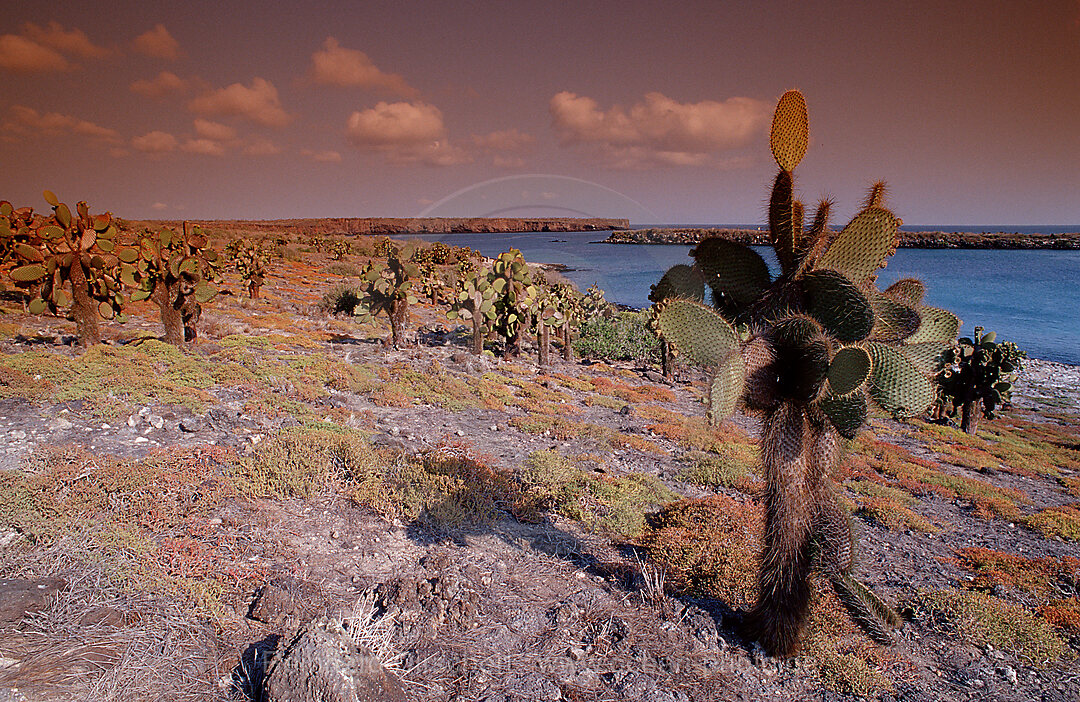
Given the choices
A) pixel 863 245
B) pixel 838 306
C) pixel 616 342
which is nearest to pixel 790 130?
pixel 863 245

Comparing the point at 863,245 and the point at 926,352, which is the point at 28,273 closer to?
the point at 863,245

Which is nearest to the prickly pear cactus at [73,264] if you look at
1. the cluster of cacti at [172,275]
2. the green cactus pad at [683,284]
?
the cluster of cacti at [172,275]

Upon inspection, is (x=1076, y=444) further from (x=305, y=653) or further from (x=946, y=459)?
(x=305, y=653)

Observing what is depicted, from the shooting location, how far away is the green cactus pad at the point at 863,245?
11.4 ft

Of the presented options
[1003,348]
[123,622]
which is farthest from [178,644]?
[1003,348]

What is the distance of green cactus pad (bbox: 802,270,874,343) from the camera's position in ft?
10.8

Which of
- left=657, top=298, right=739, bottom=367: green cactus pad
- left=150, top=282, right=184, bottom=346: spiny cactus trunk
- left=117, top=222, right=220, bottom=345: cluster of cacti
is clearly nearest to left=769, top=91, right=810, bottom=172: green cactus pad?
left=657, top=298, right=739, bottom=367: green cactus pad

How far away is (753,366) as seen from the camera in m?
3.45

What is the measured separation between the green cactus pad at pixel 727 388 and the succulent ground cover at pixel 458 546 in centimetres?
129

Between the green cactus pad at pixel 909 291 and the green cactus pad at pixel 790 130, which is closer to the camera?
the green cactus pad at pixel 790 130

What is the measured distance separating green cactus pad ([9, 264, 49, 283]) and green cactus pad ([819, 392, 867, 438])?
1335 cm

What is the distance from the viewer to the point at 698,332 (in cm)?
357

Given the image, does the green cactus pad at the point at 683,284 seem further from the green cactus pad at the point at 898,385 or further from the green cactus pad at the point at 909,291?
the green cactus pad at the point at 909,291

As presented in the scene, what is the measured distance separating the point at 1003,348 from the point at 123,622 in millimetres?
18448
